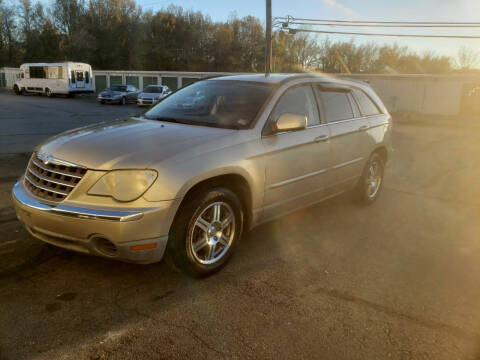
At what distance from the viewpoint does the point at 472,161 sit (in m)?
10.1

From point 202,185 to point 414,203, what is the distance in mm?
4114

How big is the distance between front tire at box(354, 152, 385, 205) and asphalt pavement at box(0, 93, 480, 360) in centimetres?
65

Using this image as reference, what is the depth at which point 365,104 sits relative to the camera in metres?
5.86

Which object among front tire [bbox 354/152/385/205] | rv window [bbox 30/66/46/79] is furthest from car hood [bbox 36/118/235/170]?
rv window [bbox 30/66/46/79]

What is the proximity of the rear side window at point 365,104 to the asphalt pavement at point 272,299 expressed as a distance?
5.08 feet

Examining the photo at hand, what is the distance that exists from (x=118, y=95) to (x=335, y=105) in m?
27.6

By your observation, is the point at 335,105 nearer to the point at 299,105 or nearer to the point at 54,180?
the point at 299,105

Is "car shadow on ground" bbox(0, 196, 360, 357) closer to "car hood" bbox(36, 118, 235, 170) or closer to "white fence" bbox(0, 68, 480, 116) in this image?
"car hood" bbox(36, 118, 235, 170)

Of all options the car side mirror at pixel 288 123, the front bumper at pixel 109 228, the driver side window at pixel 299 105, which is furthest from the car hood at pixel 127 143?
the driver side window at pixel 299 105

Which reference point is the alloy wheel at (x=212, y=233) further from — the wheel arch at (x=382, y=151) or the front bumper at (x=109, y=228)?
the wheel arch at (x=382, y=151)

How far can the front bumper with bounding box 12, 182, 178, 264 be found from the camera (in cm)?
302

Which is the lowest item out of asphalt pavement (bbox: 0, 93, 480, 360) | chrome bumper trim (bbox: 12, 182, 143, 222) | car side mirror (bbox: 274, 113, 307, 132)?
asphalt pavement (bbox: 0, 93, 480, 360)

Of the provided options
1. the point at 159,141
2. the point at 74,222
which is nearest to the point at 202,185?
the point at 159,141

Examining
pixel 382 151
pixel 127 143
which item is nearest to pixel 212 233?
pixel 127 143
